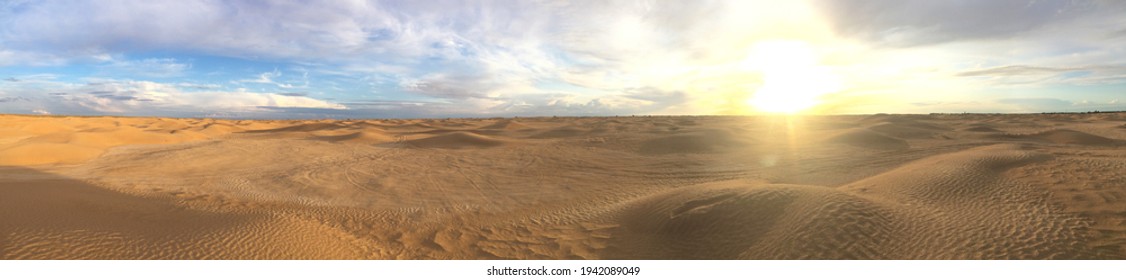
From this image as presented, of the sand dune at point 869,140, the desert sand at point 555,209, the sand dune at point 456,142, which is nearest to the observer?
the desert sand at point 555,209

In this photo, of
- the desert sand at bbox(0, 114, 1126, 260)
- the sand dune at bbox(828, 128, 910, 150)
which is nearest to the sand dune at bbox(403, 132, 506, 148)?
the desert sand at bbox(0, 114, 1126, 260)

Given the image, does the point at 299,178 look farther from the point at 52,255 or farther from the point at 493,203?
the point at 52,255

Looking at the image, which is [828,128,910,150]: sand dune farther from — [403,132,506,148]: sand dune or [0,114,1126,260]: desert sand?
[403,132,506,148]: sand dune

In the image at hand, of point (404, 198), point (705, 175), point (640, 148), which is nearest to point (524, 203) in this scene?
point (404, 198)

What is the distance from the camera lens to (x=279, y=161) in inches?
643

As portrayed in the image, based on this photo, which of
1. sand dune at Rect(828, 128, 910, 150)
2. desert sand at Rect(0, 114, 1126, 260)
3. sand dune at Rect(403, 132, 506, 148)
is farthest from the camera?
sand dune at Rect(403, 132, 506, 148)

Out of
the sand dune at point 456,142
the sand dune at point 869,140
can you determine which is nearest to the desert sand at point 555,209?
the sand dune at point 869,140

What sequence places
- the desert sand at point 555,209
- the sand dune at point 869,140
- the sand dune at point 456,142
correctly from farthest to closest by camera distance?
the sand dune at point 456,142 → the sand dune at point 869,140 → the desert sand at point 555,209

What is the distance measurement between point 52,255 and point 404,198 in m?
5.86

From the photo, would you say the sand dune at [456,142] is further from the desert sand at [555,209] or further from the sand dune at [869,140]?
the sand dune at [869,140]

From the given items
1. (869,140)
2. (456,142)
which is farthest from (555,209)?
(869,140)

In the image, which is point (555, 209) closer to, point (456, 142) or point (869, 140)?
point (456, 142)

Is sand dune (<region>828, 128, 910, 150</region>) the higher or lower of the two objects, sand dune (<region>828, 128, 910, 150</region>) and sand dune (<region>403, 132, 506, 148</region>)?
the higher

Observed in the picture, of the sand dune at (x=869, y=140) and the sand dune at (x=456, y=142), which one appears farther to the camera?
the sand dune at (x=456, y=142)
